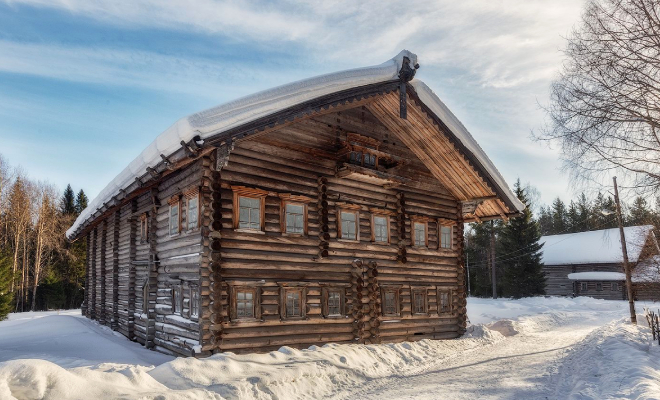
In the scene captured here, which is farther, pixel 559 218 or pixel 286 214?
pixel 559 218

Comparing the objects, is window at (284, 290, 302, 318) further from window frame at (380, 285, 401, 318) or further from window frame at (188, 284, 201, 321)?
window frame at (380, 285, 401, 318)

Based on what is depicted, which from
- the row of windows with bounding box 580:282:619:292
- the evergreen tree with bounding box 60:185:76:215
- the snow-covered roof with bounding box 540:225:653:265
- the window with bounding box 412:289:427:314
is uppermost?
the evergreen tree with bounding box 60:185:76:215

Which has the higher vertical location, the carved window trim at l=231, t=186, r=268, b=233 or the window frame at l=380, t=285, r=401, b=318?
the carved window trim at l=231, t=186, r=268, b=233

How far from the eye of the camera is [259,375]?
10.4m

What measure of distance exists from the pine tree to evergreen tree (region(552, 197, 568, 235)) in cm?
2844

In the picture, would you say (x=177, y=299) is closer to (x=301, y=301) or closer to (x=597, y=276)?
(x=301, y=301)

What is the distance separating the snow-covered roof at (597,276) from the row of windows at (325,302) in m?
34.3

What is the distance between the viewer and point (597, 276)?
157 ft

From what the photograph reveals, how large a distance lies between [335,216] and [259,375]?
6.13 m

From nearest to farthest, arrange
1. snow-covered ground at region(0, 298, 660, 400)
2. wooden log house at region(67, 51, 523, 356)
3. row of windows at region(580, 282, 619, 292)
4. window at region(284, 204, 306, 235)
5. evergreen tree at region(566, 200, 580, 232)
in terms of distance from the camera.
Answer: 1. snow-covered ground at region(0, 298, 660, 400)
2. wooden log house at region(67, 51, 523, 356)
3. window at region(284, 204, 306, 235)
4. row of windows at region(580, 282, 619, 292)
5. evergreen tree at region(566, 200, 580, 232)

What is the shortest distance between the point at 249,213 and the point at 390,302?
671 cm

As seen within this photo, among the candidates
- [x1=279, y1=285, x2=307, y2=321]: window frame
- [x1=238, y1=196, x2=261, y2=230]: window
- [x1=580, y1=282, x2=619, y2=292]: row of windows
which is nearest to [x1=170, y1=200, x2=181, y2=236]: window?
[x1=238, y1=196, x2=261, y2=230]: window

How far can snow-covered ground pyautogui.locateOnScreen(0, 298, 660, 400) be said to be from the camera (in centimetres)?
830

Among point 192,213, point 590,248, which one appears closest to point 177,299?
point 192,213
